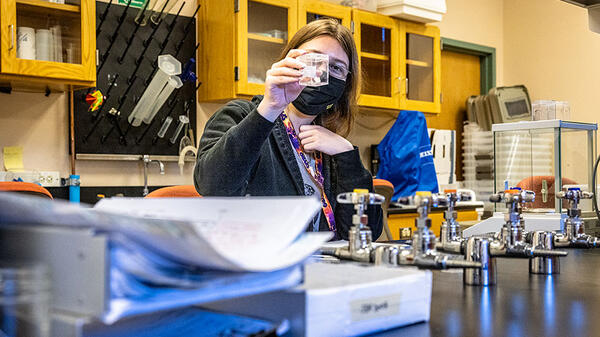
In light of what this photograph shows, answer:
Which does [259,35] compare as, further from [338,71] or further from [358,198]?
[358,198]

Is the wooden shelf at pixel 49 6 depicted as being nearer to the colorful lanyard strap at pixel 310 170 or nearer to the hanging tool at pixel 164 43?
the hanging tool at pixel 164 43

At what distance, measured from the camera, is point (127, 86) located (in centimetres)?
312

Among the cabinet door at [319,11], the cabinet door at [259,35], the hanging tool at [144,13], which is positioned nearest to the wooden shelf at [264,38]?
the cabinet door at [259,35]

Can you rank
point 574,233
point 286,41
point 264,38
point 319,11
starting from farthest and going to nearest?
point 319,11 < point 286,41 < point 264,38 < point 574,233

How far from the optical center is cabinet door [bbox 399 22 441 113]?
402cm

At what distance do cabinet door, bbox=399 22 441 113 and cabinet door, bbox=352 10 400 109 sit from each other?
3.3 inches

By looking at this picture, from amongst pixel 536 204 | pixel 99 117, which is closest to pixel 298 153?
pixel 536 204

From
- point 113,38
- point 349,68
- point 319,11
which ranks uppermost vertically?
point 319,11

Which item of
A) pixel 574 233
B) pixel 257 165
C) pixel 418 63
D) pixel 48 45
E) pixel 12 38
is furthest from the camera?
pixel 418 63

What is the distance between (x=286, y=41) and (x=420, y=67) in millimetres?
1130

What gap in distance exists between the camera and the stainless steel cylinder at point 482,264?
3.26 ft

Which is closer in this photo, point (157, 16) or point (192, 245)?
point (192, 245)

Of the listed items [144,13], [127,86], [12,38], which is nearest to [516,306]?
[12,38]

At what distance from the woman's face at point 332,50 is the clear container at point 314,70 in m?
0.17
